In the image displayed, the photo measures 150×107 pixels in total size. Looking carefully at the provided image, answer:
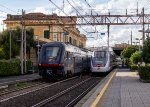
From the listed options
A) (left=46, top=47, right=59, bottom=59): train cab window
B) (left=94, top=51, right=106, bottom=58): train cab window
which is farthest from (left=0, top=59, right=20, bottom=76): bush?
(left=46, top=47, right=59, bottom=59): train cab window

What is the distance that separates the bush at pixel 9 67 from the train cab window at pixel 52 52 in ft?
46.6

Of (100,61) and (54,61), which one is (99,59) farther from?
(54,61)

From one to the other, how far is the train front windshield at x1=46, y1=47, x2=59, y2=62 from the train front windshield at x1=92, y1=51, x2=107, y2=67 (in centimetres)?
1184

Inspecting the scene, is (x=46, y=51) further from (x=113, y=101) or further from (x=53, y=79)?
(x=113, y=101)

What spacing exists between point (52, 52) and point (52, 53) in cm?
11

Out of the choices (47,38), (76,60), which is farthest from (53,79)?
(47,38)

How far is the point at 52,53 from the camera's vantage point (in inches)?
1531

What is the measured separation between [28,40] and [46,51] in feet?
136

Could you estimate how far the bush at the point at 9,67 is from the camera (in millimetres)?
52500

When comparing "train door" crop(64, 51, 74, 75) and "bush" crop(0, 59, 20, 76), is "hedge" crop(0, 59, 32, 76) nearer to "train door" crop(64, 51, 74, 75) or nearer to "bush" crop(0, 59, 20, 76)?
"bush" crop(0, 59, 20, 76)

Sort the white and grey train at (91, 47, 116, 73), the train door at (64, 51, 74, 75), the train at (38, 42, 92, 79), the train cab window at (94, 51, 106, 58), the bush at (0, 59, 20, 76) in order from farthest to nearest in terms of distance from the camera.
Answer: the bush at (0, 59, 20, 76) < the train cab window at (94, 51, 106, 58) < the white and grey train at (91, 47, 116, 73) < the train door at (64, 51, 74, 75) < the train at (38, 42, 92, 79)

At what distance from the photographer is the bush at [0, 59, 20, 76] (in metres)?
52.5

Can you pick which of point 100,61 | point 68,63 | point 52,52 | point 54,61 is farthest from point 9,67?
point 54,61

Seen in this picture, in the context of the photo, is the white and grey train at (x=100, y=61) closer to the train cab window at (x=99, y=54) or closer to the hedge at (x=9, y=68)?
the train cab window at (x=99, y=54)
